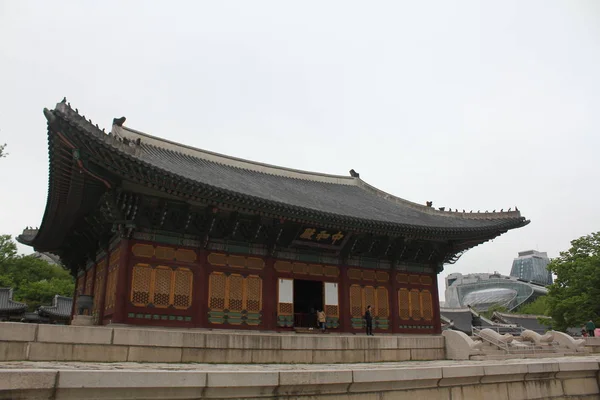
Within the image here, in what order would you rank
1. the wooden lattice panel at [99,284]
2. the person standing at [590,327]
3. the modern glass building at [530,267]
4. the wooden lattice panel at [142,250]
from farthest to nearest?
the modern glass building at [530,267] → the person standing at [590,327] → the wooden lattice panel at [99,284] → the wooden lattice panel at [142,250]

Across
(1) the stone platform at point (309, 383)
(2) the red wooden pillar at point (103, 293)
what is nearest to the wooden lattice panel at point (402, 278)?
(1) the stone platform at point (309, 383)

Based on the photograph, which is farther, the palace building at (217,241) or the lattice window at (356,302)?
the lattice window at (356,302)

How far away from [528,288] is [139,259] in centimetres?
9426

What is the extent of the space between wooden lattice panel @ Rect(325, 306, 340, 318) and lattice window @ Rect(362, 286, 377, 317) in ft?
4.69

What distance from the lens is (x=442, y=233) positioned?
2175cm

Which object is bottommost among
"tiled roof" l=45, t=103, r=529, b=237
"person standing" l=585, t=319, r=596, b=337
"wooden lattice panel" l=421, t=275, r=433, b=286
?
"person standing" l=585, t=319, r=596, b=337

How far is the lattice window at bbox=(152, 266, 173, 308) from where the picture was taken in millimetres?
16766

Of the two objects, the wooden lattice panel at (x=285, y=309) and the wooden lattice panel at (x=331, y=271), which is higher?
the wooden lattice panel at (x=331, y=271)

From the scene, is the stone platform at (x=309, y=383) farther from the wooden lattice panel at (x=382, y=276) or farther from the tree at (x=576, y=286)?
the tree at (x=576, y=286)

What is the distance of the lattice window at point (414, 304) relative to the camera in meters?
23.2

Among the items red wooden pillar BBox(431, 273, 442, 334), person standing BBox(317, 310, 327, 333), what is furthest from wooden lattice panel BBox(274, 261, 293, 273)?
red wooden pillar BBox(431, 273, 442, 334)

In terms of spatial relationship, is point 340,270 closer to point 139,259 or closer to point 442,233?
point 442,233

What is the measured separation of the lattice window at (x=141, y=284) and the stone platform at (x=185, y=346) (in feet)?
11.6

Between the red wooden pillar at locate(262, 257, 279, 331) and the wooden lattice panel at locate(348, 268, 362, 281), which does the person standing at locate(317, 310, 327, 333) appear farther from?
the wooden lattice panel at locate(348, 268, 362, 281)
